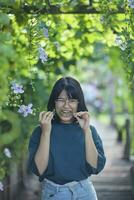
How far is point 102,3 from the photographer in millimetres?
4797

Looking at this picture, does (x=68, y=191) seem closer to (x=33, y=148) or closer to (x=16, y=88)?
(x=33, y=148)

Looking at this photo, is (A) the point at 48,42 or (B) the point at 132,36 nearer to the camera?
(B) the point at 132,36

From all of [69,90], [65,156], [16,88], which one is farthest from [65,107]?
[16,88]

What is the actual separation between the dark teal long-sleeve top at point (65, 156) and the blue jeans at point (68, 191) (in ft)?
0.09

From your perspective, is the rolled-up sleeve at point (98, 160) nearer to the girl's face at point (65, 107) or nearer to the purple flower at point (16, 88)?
the girl's face at point (65, 107)

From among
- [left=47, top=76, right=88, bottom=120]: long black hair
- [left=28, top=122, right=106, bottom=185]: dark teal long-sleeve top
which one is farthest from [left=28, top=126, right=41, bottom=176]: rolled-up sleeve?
[left=47, top=76, right=88, bottom=120]: long black hair

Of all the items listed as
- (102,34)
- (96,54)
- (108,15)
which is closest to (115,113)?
(96,54)

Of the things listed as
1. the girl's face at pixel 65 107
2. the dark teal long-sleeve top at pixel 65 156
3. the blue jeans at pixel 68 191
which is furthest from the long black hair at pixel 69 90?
the blue jeans at pixel 68 191

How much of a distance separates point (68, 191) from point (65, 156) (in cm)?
21

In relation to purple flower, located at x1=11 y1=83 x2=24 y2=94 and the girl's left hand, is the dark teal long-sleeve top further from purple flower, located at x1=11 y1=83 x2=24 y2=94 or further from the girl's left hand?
purple flower, located at x1=11 y1=83 x2=24 y2=94

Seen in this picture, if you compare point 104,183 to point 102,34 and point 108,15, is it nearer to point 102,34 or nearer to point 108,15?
point 102,34

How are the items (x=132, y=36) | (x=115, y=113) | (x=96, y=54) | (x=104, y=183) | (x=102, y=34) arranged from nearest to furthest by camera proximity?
(x=132, y=36), (x=102, y=34), (x=104, y=183), (x=96, y=54), (x=115, y=113)

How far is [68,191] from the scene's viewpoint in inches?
155

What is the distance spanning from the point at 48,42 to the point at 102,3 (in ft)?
2.24
